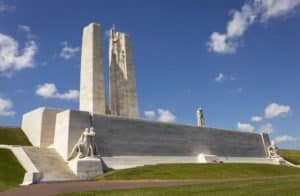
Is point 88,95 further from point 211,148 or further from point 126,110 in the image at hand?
point 211,148

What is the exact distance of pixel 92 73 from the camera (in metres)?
35.4

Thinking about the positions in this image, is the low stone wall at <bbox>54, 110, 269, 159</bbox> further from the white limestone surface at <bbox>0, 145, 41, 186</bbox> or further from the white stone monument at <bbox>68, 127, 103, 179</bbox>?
the white limestone surface at <bbox>0, 145, 41, 186</bbox>

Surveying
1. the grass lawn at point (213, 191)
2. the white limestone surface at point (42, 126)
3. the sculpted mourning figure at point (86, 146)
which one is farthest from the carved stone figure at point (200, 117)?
the grass lawn at point (213, 191)

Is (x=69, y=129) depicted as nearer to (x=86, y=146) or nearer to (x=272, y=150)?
(x=86, y=146)

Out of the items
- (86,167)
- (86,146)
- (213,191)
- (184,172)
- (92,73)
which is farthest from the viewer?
(92,73)

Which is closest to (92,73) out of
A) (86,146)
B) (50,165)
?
(86,146)

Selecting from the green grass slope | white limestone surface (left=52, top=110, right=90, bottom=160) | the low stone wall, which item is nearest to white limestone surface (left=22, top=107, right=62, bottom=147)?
the low stone wall

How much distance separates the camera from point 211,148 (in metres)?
38.5

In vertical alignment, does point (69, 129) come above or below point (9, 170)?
above

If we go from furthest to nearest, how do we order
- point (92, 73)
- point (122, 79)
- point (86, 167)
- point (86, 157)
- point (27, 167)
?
point (122, 79) → point (92, 73) → point (86, 157) → point (86, 167) → point (27, 167)

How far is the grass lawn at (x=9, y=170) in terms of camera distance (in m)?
19.3

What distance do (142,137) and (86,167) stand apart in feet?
28.6

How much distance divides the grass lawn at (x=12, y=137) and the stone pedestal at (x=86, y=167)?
10145 millimetres

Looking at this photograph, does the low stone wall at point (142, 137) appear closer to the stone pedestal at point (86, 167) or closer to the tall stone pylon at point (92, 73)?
the stone pedestal at point (86, 167)
